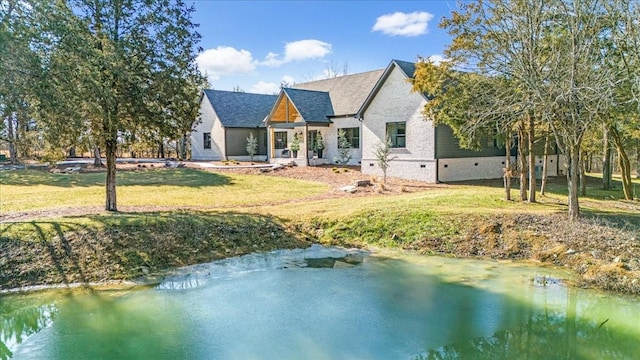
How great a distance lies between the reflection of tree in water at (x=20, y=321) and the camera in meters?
7.10

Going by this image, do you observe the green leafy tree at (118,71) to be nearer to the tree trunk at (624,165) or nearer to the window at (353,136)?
the tree trunk at (624,165)

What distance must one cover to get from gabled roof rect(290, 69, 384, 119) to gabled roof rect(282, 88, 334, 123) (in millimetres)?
315

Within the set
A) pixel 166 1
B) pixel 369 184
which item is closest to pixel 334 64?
pixel 369 184

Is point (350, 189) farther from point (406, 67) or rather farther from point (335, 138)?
point (335, 138)

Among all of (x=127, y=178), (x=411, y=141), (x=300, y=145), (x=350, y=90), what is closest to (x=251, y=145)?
(x=300, y=145)

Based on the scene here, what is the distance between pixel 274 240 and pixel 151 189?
9280 millimetres

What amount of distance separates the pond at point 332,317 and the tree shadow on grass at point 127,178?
11.7 m

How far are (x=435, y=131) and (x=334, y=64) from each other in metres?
41.8

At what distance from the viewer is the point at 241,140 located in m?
33.7

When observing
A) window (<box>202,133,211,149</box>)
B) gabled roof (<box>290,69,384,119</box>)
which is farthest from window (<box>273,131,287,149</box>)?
window (<box>202,133,211,149</box>)

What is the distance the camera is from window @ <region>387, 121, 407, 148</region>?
22.9 metres

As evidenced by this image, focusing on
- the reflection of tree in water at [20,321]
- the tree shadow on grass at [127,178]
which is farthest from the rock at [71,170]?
the reflection of tree in water at [20,321]

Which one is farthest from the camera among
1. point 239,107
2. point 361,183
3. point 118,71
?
point 239,107

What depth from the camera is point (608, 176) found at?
20.6 metres
